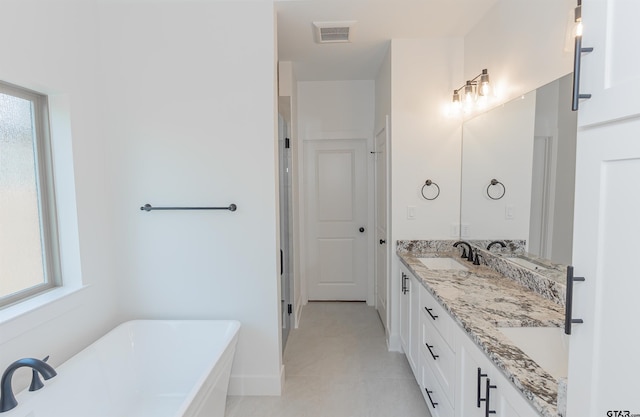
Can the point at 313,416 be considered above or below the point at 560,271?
below

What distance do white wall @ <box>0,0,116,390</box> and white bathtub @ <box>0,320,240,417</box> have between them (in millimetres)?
176

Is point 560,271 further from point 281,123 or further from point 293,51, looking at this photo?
point 293,51

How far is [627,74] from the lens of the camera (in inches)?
24.2

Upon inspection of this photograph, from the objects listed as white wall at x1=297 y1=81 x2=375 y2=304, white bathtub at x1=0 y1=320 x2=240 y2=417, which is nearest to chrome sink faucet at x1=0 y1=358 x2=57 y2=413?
white bathtub at x1=0 y1=320 x2=240 y2=417

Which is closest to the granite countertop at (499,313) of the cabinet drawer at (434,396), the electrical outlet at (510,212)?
the electrical outlet at (510,212)

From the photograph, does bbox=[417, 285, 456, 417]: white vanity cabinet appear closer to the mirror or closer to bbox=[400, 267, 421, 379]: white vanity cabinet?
bbox=[400, 267, 421, 379]: white vanity cabinet

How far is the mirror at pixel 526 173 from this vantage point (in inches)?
62.8

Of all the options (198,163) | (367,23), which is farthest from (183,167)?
(367,23)

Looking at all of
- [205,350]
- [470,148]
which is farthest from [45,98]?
[470,148]

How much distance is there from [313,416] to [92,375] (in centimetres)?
130

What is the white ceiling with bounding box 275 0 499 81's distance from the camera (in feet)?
7.08

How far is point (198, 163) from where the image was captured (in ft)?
7.25

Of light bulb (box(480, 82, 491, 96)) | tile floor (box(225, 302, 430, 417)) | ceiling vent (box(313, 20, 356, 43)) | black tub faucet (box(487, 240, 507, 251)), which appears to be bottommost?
tile floor (box(225, 302, 430, 417))

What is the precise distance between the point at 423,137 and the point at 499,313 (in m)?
1.64
